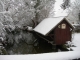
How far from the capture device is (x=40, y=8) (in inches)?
1249

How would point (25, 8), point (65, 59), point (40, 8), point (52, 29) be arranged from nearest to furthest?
1. point (65, 59)
2. point (52, 29)
3. point (25, 8)
4. point (40, 8)

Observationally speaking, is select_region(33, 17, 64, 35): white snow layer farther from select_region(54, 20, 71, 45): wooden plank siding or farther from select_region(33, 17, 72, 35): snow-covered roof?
select_region(54, 20, 71, 45): wooden plank siding

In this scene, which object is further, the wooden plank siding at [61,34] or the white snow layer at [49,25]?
the wooden plank siding at [61,34]

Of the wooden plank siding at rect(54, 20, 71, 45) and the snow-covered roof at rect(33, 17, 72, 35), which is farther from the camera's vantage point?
the wooden plank siding at rect(54, 20, 71, 45)

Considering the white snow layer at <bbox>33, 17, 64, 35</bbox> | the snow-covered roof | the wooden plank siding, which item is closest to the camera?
the snow-covered roof

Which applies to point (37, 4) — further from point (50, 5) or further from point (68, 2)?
point (68, 2)

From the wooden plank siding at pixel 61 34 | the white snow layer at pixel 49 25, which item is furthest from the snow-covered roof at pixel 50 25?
the wooden plank siding at pixel 61 34

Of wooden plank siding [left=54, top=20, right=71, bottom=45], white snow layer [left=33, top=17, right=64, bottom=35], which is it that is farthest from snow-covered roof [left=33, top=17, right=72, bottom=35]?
wooden plank siding [left=54, top=20, right=71, bottom=45]

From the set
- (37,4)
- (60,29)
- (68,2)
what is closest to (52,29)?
(60,29)

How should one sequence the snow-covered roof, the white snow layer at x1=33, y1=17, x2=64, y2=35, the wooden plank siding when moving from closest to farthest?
1. the snow-covered roof
2. the white snow layer at x1=33, y1=17, x2=64, y2=35
3. the wooden plank siding

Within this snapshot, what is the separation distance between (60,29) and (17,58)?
10501 millimetres

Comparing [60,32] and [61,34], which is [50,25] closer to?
[60,32]

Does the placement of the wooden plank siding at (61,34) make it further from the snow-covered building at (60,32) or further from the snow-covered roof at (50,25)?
the snow-covered roof at (50,25)

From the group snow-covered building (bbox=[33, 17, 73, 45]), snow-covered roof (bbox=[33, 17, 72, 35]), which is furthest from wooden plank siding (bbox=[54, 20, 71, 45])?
snow-covered roof (bbox=[33, 17, 72, 35])
